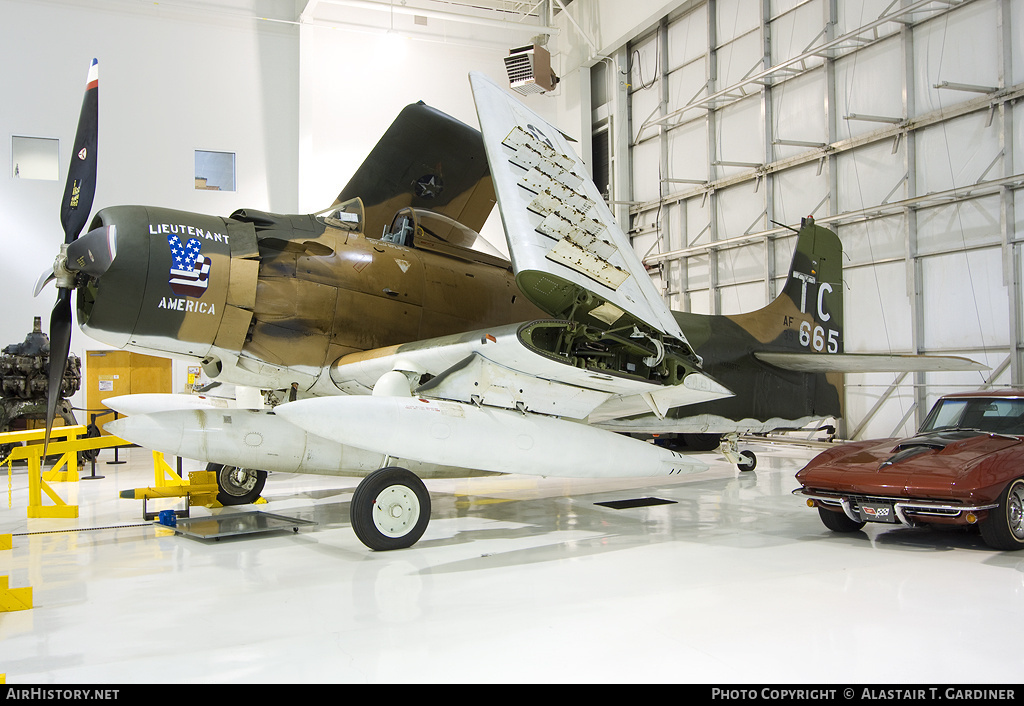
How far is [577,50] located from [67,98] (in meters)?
13.1

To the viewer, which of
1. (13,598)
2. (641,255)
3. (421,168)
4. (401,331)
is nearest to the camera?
(13,598)

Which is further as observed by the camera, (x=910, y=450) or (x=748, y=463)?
(x=748, y=463)

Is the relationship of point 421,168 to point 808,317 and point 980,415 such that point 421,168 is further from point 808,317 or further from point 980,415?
point 980,415

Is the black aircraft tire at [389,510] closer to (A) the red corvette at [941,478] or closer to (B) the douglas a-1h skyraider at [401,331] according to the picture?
(B) the douglas a-1h skyraider at [401,331]

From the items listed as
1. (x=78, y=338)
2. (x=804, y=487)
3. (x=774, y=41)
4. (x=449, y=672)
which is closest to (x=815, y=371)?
(x=804, y=487)

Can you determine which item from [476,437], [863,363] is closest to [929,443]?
[863,363]

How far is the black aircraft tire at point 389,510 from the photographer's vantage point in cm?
539

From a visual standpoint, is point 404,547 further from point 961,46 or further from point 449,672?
point 961,46

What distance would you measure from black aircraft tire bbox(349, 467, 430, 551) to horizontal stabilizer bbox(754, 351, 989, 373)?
456cm

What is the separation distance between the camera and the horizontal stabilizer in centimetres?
696

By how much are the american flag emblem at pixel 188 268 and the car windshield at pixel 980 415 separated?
623 cm

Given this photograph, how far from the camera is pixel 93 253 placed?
18.4 feet

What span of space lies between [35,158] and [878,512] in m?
18.1

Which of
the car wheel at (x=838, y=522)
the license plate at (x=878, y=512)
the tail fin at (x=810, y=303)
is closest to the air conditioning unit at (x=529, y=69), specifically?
the tail fin at (x=810, y=303)
